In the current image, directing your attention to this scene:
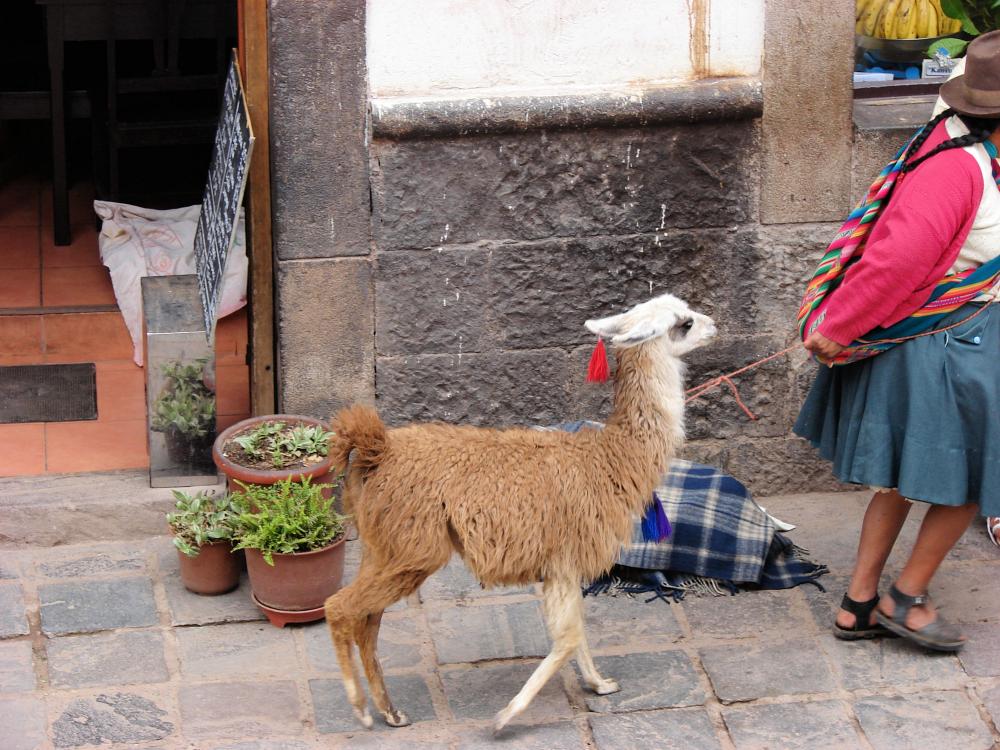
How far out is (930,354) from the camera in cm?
A: 440

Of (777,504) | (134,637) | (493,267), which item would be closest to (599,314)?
(493,267)

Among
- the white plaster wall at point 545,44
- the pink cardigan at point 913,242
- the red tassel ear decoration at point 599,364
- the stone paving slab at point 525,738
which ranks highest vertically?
the white plaster wall at point 545,44

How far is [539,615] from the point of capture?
5004 mm

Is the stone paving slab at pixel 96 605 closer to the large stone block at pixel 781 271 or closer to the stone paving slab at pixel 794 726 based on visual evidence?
the stone paving slab at pixel 794 726

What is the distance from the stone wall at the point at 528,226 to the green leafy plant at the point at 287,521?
2.24ft

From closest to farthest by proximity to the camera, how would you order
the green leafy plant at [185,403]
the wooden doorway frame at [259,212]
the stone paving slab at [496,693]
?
the stone paving slab at [496,693], the wooden doorway frame at [259,212], the green leafy plant at [185,403]

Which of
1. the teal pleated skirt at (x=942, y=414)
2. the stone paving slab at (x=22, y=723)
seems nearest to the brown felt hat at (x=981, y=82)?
the teal pleated skirt at (x=942, y=414)

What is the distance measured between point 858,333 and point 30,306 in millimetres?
4362

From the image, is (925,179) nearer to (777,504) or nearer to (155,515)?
(777,504)

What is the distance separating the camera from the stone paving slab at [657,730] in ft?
14.1

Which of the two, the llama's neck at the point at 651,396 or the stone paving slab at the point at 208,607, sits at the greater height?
the llama's neck at the point at 651,396

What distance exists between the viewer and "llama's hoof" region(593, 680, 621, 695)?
14.8ft

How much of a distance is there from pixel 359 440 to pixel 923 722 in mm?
2003

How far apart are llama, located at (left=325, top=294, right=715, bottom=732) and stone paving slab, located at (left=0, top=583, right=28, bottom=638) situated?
1283 millimetres
